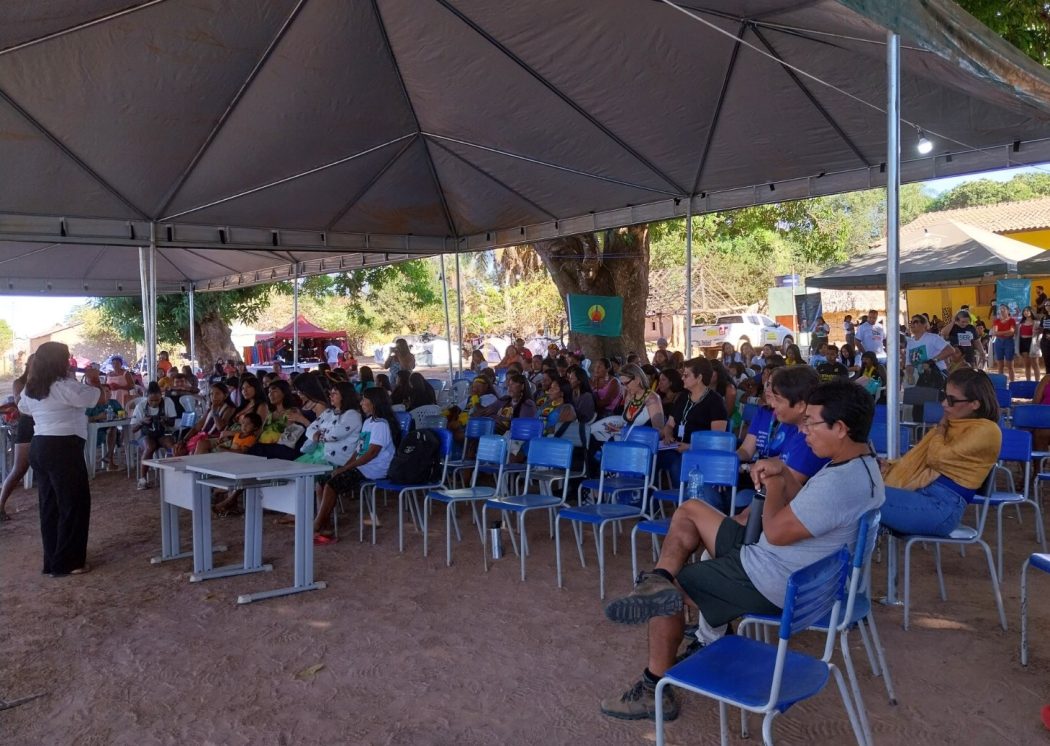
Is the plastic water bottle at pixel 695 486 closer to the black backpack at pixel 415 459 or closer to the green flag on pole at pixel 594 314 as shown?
the black backpack at pixel 415 459

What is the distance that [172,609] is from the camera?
4879 mm

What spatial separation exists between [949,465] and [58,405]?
550 cm

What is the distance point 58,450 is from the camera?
5.49m

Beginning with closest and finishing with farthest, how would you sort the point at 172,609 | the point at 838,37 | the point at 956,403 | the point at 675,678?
the point at 675,678
the point at 956,403
the point at 172,609
the point at 838,37

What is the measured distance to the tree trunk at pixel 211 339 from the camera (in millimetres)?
24438

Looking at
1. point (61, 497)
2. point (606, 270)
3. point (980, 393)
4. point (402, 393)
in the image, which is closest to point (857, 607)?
point (980, 393)

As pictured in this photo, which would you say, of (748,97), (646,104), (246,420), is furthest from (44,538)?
(748,97)

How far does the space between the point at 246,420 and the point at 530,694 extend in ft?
16.4

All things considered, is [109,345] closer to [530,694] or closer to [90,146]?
[90,146]

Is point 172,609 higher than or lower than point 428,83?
lower

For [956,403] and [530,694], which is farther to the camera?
[956,403]

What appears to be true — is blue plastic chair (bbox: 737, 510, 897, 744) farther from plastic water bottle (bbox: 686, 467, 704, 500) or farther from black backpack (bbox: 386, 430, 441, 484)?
black backpack (bbox: 386, 430, 441, 484)

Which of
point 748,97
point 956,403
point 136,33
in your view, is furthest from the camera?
point 748,97

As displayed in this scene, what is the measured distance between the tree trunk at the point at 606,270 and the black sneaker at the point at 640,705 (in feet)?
37.4
